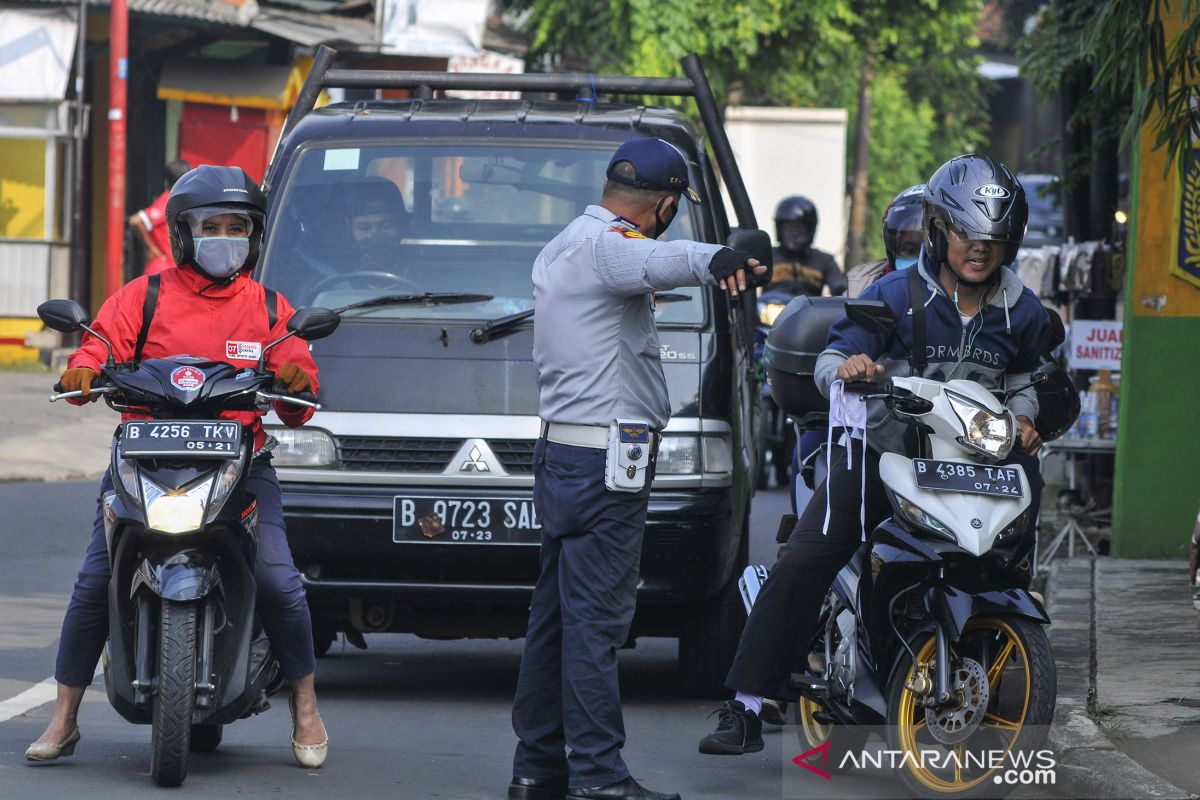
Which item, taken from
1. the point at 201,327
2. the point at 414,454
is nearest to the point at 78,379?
the point at 201,327

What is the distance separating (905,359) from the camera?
19.4 ft

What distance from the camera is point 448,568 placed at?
716cm

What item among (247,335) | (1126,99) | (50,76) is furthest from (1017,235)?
(50,76)

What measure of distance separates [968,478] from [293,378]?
194 cm

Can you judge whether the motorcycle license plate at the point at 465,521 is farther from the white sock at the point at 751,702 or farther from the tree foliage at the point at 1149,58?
the tree foliage at the point at 1149,58

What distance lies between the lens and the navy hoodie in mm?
5859

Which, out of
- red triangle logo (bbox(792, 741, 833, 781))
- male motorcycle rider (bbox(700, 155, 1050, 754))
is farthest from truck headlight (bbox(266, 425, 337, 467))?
red triangle logo (bbox(792, 741, 833, 781))

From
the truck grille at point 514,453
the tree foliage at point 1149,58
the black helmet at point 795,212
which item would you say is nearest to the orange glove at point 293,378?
the truck grille at point 514,453

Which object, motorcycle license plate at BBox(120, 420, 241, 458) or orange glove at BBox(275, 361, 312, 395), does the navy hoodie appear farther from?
motorcycle license plate at BBox(120, 420, 241, 458)

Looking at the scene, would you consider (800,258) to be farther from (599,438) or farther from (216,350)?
(599,438)

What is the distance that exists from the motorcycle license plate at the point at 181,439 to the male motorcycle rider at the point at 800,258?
28.8 ft

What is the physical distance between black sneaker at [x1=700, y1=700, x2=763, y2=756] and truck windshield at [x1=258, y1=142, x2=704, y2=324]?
201 centimetres

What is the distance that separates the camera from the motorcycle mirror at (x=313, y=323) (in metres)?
5.90

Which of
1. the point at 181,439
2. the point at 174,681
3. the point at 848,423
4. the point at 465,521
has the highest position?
the point at 848,423
